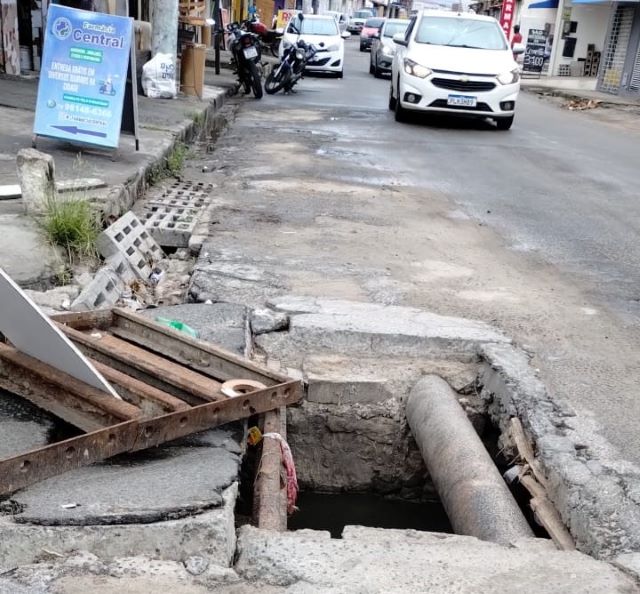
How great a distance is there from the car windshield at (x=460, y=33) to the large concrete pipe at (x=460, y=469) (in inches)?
420

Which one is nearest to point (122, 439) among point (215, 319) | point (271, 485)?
point (271, 485)

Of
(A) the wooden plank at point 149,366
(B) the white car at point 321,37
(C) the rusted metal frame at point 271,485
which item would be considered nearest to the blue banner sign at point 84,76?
(A) the wooden plank at point 149,366

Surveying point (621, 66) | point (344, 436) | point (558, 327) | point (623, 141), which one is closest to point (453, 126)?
point (623, 141)

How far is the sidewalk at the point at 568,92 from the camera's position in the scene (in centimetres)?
2222

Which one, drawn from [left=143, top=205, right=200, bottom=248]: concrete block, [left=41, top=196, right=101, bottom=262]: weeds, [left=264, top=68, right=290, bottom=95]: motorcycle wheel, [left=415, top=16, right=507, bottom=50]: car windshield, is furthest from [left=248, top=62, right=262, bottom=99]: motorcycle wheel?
[left=41, top=196, right=101, bottom=262]: weeds

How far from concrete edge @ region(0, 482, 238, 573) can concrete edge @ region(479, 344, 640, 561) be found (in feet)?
3.98

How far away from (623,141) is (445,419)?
38.2ft

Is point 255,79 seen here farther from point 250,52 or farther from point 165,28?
point 165,28

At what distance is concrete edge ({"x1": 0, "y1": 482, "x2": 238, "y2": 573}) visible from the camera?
2.21 meters

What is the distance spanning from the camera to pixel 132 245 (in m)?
5.20

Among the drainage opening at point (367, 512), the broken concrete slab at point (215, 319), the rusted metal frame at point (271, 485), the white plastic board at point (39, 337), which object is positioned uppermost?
the white plastic board at point (39, 337)

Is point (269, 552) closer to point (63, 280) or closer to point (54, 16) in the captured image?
point (63, 280)

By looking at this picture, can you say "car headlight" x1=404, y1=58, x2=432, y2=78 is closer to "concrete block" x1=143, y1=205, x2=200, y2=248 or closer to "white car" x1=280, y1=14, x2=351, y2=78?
"concrete block" x1=143, y1=205, x2=200, y2=248

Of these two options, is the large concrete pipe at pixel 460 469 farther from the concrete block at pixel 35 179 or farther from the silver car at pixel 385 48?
the silver car at pixel 385 48
